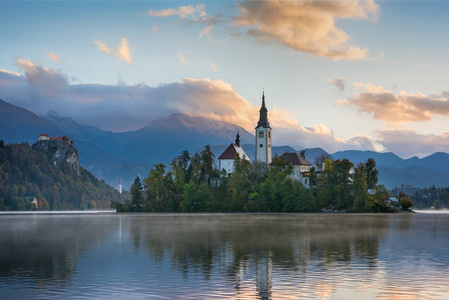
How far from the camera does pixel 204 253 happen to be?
189ft

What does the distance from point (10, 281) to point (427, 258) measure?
121 feet

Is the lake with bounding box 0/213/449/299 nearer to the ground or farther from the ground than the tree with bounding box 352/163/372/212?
nearer to the ground

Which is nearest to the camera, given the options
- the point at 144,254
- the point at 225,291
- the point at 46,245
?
the point at 225,291

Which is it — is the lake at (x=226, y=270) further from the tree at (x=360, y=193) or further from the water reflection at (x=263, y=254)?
the tree at (x=360, y=193)

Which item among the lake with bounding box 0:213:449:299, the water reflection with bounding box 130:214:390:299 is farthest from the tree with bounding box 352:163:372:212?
the lake with bounding box 0:213:449:299

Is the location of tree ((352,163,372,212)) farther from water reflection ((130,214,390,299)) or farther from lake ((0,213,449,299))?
lake ((0,213,449,299))

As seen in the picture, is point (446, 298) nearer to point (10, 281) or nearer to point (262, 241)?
point (10, 281)

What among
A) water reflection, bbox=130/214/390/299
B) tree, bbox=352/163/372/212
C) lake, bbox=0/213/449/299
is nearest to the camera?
lake, bbox=0/213/449/299

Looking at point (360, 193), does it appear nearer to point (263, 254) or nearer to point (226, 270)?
point (263, 254)

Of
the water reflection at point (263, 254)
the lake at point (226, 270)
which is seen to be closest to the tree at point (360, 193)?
the water reflection at point (263, 254)

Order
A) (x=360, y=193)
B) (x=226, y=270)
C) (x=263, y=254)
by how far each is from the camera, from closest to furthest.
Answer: (x=226, y=270)
(x=263, y=254)
(x=360, y=193)

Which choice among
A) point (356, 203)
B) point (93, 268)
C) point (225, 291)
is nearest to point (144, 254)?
point (93, 268)

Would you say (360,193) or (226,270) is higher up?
(360,193)

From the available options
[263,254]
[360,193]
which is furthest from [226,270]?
[360,193]
